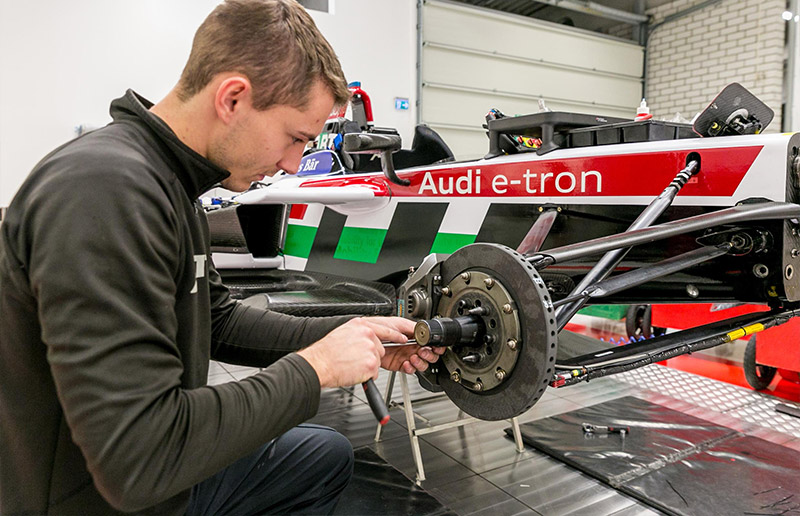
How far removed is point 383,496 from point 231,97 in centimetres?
173

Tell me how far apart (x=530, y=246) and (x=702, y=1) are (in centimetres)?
876

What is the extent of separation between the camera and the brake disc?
1031 mm

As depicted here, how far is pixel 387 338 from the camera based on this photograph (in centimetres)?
106

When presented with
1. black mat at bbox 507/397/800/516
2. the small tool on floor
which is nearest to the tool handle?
black mat at bbox 507/397/800/516

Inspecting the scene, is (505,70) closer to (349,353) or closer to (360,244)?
(360,244)

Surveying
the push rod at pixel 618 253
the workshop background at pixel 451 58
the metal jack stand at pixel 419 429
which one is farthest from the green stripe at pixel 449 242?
the workshop background at pixel 451 58

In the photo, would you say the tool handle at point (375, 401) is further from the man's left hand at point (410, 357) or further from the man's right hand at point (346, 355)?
the man's left hand at point (410, 357)

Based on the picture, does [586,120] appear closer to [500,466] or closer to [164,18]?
[500,466]

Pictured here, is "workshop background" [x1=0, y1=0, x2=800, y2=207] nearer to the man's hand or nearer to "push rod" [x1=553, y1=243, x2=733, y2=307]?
"push rod" [x1=553, y1=243, x2=733, y2=307]

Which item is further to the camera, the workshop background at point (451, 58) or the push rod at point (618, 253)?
the workshop background at point (451, 58)

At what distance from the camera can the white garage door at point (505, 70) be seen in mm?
7773

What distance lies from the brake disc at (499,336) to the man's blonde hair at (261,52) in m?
0.49

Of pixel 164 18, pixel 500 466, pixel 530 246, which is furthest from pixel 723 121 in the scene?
pixel 164 18

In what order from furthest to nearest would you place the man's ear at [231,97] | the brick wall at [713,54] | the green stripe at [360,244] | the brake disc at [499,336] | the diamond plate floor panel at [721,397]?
the brick wall at [713,54]
the diamond plate floor panel at [721,397]
the green stripe at [360,244]
the brake disc at [499,336]
the man's ear at [231,97]
